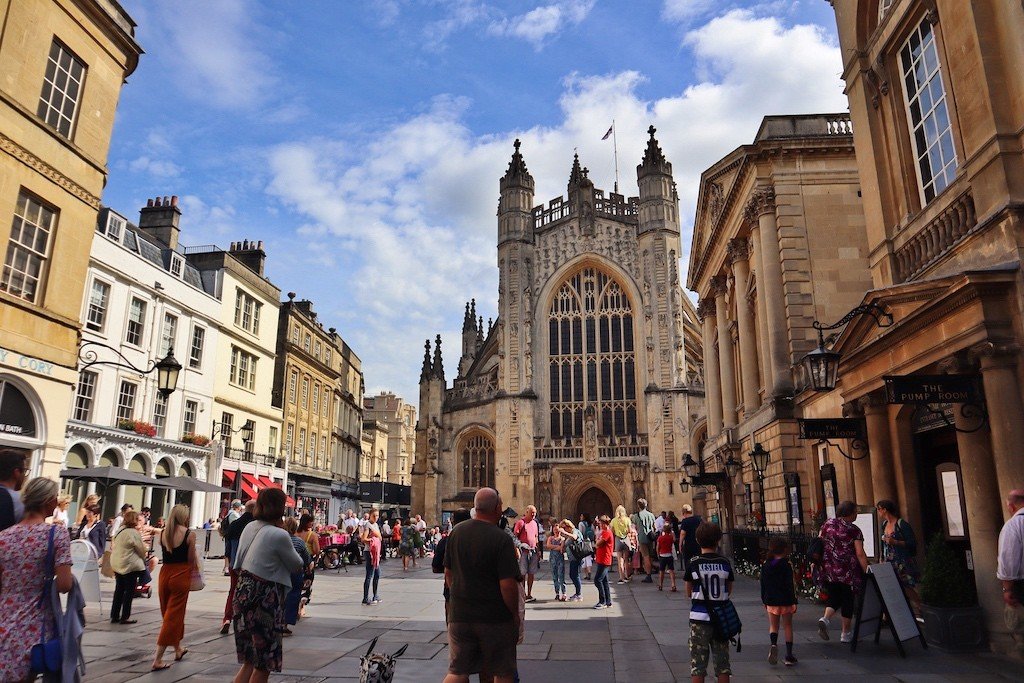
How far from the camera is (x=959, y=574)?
717 cm

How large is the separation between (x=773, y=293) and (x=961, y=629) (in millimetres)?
9538

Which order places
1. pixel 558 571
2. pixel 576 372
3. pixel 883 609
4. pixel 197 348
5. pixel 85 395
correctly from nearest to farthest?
pixel 883 609
pixel 558 571
pixel 85 395
pixel 197 348
pixel 576 372

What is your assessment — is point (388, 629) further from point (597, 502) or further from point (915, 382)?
point (597, 502)

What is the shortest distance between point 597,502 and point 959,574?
32752 mm

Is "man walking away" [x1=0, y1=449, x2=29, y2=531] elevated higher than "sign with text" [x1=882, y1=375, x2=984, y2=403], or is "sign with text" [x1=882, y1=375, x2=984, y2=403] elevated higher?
"sign with text" [x1=882, y1=375, x2=984, y2=403]

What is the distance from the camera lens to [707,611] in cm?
543

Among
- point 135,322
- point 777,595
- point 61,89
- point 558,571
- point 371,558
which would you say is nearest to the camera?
point 777,595

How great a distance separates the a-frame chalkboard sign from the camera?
7332 millimetres

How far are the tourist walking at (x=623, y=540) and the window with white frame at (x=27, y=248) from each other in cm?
1221

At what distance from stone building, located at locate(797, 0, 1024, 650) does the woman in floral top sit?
3.49 ft

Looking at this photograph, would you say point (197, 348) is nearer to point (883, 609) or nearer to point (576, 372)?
point (576, 372)

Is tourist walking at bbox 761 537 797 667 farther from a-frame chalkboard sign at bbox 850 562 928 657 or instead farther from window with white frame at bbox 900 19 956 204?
window with white frame at bbox 900 19 956 204

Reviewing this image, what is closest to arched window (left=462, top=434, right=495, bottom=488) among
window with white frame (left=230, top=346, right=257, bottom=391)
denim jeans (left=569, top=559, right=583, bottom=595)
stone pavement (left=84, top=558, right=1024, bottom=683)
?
window with white frame (left=230, top=346, right=257, bottom=391)

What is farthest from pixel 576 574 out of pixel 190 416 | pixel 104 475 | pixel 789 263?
pixel 190 416
